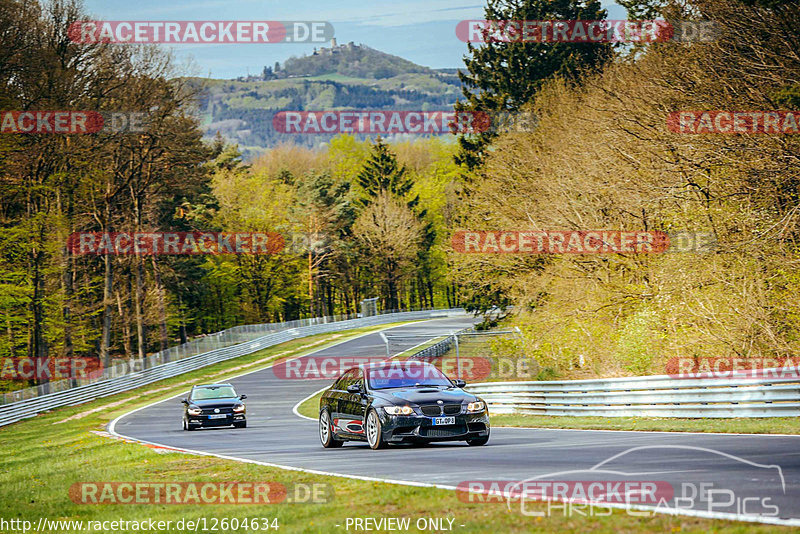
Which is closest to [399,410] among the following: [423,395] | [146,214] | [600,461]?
[423,395]

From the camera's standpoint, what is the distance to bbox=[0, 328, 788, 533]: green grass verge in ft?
23.8

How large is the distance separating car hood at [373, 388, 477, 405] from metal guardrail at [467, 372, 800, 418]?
5.58 m

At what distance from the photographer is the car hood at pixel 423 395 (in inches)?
609

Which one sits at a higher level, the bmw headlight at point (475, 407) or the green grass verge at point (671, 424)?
the bmw headlight at point (475, 407)

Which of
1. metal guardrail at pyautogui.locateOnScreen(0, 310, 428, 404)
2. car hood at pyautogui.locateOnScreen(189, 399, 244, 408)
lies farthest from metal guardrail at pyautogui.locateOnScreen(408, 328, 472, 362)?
metal guardrail at pyautogui.locateOnScreen(0, 310, 428, 404)

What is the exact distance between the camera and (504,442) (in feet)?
53.1

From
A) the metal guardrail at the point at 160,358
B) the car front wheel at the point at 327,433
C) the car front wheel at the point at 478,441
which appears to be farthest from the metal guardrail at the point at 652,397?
the metal guardrail at the point at 160,358

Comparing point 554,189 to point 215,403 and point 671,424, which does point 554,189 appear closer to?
point 215,403

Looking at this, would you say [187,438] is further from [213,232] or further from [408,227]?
[408,227]

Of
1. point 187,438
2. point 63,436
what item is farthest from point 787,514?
point 63,436

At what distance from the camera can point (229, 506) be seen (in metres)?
9.84

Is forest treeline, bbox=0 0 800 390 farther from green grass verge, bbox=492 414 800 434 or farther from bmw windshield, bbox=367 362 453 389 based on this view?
bmw windshield, bbox=367 362 453 389

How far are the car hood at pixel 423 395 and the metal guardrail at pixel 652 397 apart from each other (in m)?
5.58

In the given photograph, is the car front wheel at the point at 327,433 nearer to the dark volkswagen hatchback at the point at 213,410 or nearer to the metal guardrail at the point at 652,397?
the metal guardrail at the point at 652,397
